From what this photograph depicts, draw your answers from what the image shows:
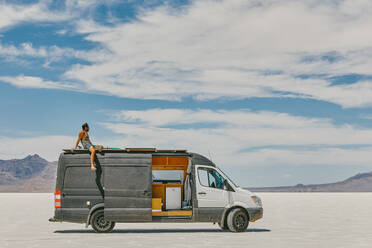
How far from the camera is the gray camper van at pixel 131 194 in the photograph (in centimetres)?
1719

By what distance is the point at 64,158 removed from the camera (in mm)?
17453

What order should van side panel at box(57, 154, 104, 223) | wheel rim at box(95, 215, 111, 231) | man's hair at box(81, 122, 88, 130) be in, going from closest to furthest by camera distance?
van side panel at box(57, 154, 104, 223) < wheel rim at box(95, 215, 111, 231) < man's hair at box(81, 122, 88, 130)

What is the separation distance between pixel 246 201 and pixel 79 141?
5.38m

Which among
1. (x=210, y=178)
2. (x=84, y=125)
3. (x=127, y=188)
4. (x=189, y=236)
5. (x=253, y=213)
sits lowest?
(x=189, y=236)

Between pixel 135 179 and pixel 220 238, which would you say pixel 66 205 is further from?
pixel 220 238

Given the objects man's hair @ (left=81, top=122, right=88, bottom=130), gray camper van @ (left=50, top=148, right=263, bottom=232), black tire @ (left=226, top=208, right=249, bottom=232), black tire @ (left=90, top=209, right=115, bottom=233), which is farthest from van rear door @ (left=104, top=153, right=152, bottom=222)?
black tire @ (left=226, top=208, right=249, bottom=232)

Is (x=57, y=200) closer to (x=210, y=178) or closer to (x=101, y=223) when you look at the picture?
(x=101, y=223)

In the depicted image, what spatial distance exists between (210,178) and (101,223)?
356cm

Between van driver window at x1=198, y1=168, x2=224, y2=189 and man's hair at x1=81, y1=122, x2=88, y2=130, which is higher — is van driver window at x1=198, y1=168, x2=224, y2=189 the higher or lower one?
the lower one

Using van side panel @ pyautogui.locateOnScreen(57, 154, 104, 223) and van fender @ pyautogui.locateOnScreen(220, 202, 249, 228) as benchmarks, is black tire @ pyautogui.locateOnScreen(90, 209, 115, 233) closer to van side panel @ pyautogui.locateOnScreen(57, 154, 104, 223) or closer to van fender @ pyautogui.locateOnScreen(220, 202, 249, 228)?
van side panel @ pyautogui.locateOnScreen(57, 154, 104, 223)

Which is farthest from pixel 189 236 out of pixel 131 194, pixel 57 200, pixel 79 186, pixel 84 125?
pixel 84 125

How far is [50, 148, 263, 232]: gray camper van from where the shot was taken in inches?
677

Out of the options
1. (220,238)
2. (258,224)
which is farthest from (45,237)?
(258,224)

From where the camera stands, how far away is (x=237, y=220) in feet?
57.6
